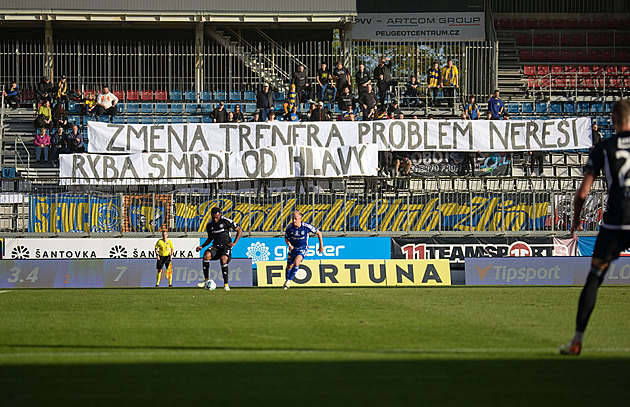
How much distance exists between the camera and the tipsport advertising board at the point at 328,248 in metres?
25.8

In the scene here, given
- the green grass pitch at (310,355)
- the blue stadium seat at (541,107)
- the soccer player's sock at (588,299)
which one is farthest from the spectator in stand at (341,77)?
the soccer player's sock at (588,299)

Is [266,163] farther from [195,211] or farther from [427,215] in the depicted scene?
[427,215]

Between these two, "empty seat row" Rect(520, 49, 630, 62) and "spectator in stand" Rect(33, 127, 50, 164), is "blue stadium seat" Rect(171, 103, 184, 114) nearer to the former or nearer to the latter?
"spectator in stand" Rect(33, 127, 50, 164)

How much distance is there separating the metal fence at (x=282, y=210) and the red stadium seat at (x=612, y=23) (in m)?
21.9

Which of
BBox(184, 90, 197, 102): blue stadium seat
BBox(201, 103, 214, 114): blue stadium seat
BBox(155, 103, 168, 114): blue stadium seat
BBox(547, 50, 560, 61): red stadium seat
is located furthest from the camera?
BBox(547, 50, 560, 61): red stadium seat

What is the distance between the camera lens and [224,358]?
8359mm

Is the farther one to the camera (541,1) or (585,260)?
(541,1)

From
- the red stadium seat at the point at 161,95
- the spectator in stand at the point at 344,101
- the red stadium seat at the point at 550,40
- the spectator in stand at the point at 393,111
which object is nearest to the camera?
the spectator in stand at the point at 393,111

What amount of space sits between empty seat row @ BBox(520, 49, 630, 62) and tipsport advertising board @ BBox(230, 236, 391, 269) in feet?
70.5

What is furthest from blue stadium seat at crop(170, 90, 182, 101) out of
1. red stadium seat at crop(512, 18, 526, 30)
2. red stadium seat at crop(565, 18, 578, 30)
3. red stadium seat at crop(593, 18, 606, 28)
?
red stadium seat at crop(593, 18, 606, 28)

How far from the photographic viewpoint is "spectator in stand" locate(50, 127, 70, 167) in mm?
30297

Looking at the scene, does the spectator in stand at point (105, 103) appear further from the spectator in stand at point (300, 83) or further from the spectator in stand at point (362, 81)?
the spectator in stand at point (362, 81)

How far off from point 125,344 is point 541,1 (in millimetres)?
40894

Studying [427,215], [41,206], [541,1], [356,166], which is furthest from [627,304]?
[541,1]
